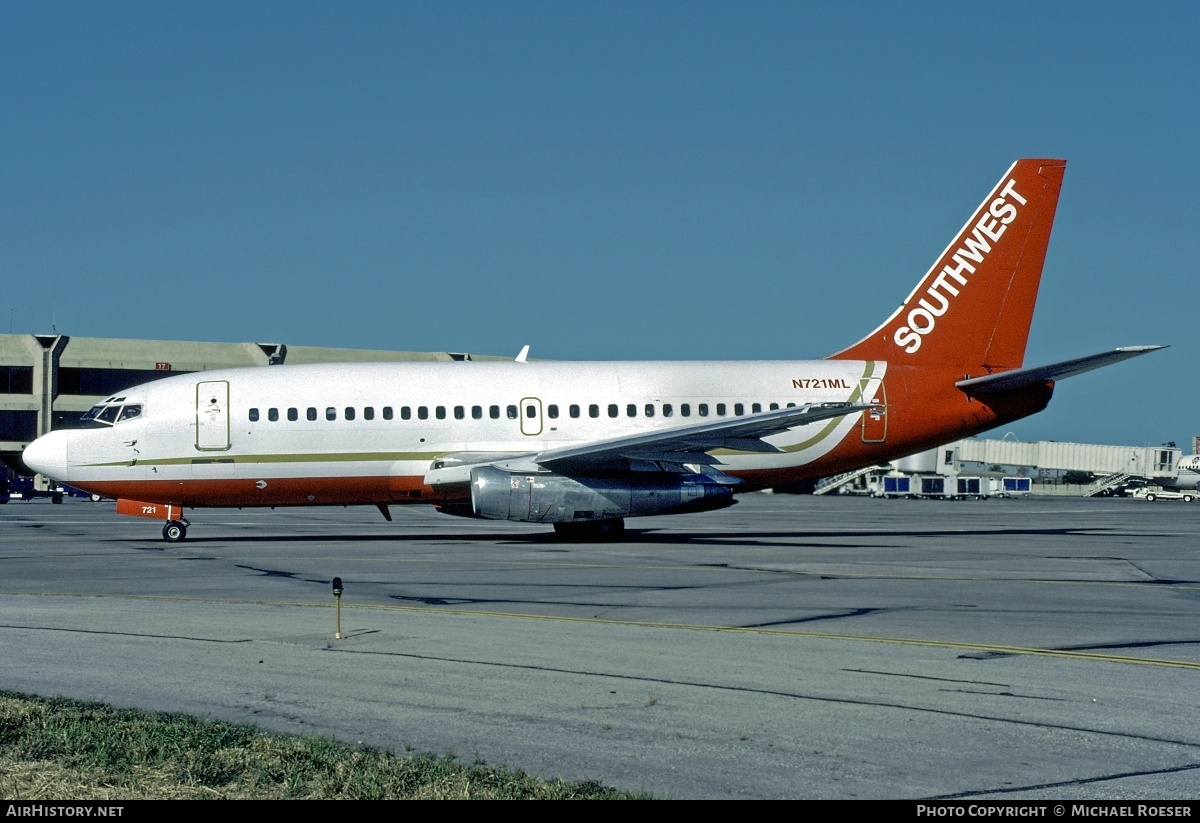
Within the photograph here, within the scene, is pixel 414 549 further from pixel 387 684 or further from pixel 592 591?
pixel 387 684

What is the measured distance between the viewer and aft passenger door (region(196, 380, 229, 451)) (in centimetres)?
2856

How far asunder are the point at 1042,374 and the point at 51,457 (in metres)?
23.3

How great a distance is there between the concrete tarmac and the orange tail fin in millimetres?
8690

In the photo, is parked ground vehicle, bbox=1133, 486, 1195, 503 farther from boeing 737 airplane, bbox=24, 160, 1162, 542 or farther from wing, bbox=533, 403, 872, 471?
wing, bbox=533, 403, 872, 471

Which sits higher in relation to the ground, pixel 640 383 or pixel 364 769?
pixel 640 383

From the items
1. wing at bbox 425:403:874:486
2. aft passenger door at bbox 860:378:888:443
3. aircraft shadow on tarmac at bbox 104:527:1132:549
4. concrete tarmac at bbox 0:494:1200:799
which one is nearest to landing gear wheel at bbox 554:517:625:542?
aircraft shadow on tarmac at bbox 104:527:1132:549

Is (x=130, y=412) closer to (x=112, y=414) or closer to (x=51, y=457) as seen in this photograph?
(x=112, y=414)

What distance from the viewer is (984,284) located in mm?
31188

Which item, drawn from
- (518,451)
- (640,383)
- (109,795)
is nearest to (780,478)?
(640,383)

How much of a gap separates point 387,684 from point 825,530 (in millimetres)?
25272

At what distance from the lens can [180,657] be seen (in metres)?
11.2

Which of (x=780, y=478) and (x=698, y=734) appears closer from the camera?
(x=698, y=734)

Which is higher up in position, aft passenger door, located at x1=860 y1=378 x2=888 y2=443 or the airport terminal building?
the airport terminal building

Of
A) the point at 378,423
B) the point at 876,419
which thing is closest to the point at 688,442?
the point at 876,419
